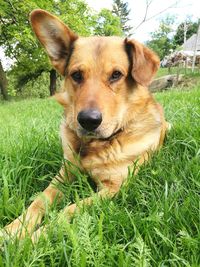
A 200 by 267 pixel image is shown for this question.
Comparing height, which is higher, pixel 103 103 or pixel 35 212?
pixel 103 103

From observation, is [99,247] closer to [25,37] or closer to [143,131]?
[143,131]

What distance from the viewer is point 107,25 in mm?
31859

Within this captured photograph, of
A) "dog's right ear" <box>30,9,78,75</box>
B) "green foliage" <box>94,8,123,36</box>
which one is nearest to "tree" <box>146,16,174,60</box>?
"green foliage" <box>94,8,123,36</box>

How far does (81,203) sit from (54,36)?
1.68 m

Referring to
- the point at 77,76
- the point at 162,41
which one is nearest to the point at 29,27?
the point at 77,76

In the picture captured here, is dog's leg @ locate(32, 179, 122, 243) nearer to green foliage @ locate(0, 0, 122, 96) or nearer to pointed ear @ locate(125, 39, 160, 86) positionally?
pointed ear @ locate(125, 39, 160, 86)

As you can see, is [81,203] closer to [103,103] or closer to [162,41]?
[103,103]

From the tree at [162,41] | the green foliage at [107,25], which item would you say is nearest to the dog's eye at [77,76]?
the green foliage at [107,25]

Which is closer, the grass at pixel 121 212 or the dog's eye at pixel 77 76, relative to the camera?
the grass at pixel 121 212

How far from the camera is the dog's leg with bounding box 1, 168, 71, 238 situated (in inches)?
88.9

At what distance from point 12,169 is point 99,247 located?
56.6 inches

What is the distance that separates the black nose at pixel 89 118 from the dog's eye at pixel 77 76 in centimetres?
47

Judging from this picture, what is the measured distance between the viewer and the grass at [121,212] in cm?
189

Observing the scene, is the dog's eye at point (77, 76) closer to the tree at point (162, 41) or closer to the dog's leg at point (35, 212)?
the dog's leg at point (35, 212)
